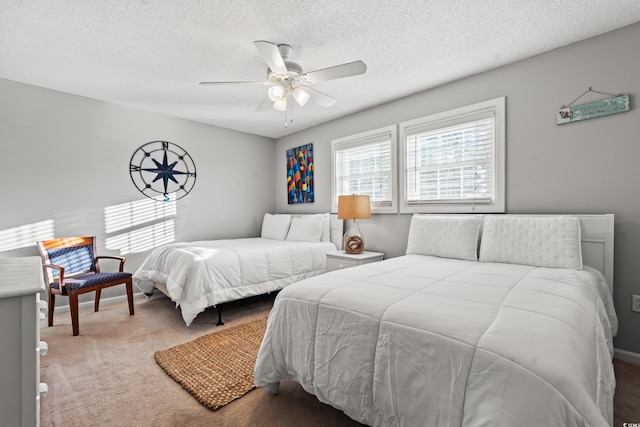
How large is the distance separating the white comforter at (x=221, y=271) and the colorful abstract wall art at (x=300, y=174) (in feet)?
3.85

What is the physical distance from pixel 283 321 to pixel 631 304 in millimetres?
2553

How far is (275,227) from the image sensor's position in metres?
4.58

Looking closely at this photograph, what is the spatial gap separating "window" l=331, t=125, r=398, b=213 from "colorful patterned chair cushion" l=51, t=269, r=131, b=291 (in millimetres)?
2696

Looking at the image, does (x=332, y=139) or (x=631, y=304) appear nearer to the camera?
(x=631, y=304)

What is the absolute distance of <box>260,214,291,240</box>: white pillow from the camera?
443cm

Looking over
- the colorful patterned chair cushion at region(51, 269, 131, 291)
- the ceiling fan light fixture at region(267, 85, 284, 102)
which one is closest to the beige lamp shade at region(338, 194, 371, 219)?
the ceiling fan light fixture at region(267, 85, 284, 102)

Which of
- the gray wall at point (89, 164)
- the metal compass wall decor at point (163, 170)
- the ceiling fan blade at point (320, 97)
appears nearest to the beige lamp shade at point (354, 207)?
the ceiling fan blade at point (320, 97)

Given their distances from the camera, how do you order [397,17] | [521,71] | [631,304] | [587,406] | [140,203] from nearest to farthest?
[587,406] < [397,17] < [631,304] < [521,71] < [140,203]

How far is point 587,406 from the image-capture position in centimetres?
81

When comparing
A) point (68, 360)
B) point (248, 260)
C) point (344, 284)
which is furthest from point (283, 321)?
point (68, 360)

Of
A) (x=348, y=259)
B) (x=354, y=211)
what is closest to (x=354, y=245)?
(x=348, y=259)

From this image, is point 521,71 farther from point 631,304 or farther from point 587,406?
point 587,406

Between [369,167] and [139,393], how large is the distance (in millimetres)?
3204

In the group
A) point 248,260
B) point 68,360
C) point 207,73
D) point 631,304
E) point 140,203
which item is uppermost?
point 207,73
